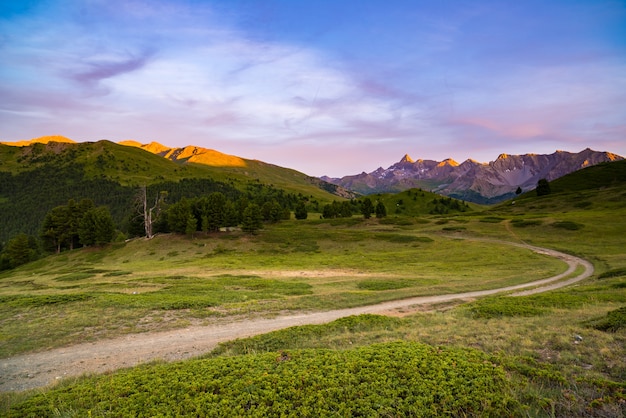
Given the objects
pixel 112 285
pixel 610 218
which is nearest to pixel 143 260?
pixel 112 285

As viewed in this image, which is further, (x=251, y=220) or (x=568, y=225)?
(x=251, y=220)

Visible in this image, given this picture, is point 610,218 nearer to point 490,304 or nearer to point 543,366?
point 490,304

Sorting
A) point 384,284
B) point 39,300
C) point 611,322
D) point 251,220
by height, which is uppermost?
point 611,322

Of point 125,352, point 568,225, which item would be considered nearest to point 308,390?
point 125,352

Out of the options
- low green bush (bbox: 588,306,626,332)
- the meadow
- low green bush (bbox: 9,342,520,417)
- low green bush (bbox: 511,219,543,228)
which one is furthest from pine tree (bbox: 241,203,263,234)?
low green bush (bbox: 588,306,626,332)

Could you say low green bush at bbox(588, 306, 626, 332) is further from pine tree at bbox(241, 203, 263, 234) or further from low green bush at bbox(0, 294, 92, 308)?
pine tree at bbox(241, 203, 263, 234)

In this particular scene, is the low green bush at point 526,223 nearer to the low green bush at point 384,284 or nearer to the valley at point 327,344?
the valley at point 327,344

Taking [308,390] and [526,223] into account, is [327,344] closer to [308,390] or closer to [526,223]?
[308,390]

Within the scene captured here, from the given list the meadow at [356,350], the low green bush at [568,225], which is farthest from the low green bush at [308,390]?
the low green bush at [568,225]

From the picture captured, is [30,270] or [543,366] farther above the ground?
[543,366]

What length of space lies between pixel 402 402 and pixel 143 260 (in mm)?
79393

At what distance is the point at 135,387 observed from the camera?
8359mm

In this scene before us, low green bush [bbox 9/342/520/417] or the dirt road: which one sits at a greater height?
low green bush [bbox 9/342/520/417]

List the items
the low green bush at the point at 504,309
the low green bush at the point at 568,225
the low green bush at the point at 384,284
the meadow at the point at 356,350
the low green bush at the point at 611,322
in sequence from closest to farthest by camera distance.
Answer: the meadow at the point at 356,350, the low green bush at the point at 611,322, the low green bush at the point at 504,309, the low green bush at the point at 384,284, the low green bush at the point at 568,225
